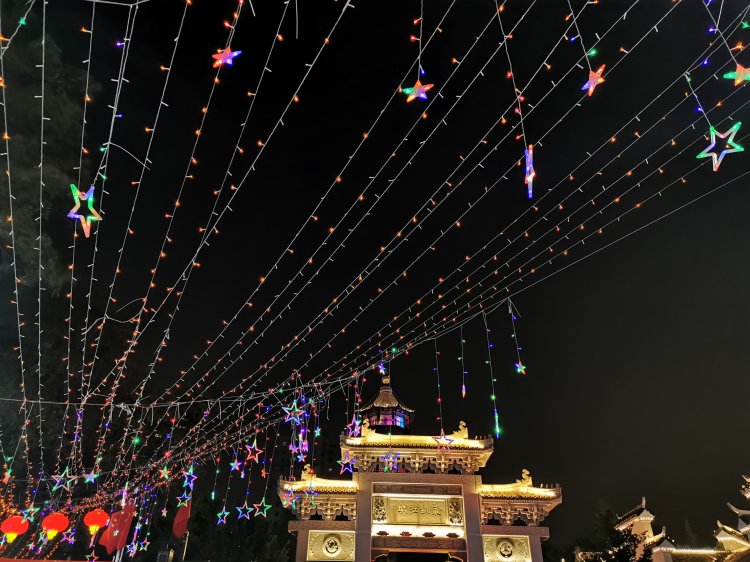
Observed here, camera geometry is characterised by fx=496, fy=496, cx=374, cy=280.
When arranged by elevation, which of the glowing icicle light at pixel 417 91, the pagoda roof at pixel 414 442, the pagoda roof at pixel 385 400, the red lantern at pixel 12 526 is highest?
the pagoda roof at pixel 385 400

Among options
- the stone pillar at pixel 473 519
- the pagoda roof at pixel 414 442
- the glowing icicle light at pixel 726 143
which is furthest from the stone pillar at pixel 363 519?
the glowing icicle light at pixel 726 143

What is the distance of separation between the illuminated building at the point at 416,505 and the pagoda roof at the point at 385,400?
498 centimetres

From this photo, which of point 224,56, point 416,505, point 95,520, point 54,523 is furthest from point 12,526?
point 224,56

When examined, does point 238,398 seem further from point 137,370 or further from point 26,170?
→ point 137,370

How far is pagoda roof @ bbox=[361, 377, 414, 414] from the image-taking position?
729 inches

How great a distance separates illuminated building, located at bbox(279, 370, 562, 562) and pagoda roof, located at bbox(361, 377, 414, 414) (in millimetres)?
4977

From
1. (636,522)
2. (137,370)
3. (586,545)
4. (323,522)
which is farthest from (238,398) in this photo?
(586,545)

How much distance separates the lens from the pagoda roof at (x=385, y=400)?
60.7ft

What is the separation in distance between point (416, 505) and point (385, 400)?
19.9 feet

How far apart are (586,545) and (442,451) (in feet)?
37.9

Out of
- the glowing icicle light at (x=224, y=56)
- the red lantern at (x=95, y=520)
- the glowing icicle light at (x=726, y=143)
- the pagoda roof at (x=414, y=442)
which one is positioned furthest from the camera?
the pagoda roof at (x=414, y=442)

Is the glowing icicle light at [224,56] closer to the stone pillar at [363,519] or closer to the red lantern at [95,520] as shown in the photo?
the red lantern at [95,520]

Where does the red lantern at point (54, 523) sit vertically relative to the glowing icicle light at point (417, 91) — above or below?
below

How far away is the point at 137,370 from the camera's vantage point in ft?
55.6
